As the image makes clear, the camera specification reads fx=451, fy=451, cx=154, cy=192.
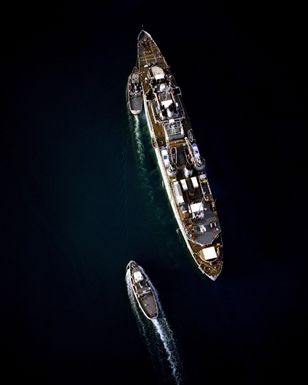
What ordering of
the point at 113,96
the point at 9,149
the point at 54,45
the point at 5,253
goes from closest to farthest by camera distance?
the point at 5,253 → the point at 9,149 → the point at 113,96 → the point at 54,45

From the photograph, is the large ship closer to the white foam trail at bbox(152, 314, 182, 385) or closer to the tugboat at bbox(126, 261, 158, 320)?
the tugboat at bbox(126, 261, 158, 320)

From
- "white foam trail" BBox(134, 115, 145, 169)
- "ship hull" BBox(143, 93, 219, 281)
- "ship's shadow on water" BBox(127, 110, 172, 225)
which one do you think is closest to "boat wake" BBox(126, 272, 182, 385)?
"ship hull" BBox(143, 93, 219, 281)

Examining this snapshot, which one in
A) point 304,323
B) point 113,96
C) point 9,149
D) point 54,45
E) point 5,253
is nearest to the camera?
point 304,323

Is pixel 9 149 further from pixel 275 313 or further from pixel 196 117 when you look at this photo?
pixel 275 313

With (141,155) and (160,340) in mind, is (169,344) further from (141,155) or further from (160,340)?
(141,155)

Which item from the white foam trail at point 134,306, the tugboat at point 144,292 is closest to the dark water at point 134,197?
the white foam trail at point 134,306

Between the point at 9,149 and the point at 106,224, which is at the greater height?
the point at 9,149

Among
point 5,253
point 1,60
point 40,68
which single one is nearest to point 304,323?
point 5,253

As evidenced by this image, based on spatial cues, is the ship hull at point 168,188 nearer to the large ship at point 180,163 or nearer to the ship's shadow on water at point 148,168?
the large ship at point 180,163

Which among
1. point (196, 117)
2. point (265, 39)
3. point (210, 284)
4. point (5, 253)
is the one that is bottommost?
point (210, 284)
